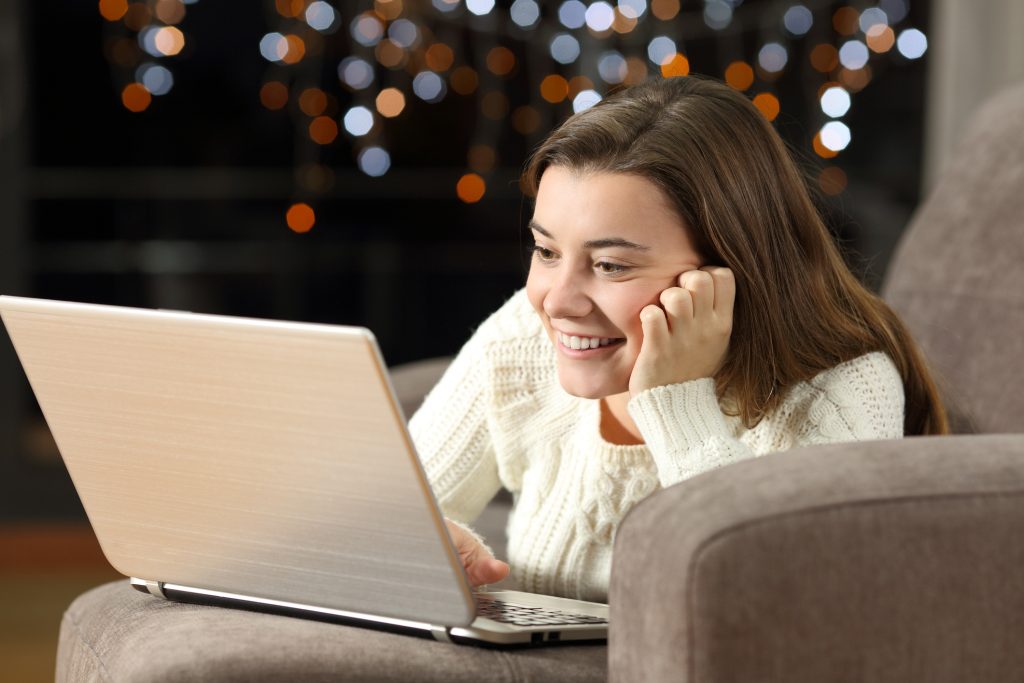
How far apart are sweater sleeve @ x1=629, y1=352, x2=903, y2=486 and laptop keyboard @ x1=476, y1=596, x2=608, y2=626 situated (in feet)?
0.50

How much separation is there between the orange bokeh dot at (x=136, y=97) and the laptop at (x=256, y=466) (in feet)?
8.11

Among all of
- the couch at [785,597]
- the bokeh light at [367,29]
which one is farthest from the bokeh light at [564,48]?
the couch at [785,597]

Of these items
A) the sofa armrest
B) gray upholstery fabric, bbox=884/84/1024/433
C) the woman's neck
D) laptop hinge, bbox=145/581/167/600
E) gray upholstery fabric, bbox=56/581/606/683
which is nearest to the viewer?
the sofa armrest

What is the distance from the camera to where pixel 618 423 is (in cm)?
144

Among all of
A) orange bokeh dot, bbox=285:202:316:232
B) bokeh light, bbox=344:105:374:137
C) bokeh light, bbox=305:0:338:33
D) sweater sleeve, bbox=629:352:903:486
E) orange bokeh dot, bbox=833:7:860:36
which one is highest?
bokeh light, bbox=305:0:338:33

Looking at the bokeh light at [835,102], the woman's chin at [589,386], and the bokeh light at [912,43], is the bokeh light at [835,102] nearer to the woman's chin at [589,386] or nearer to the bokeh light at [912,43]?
the bokeh light at [912,43]

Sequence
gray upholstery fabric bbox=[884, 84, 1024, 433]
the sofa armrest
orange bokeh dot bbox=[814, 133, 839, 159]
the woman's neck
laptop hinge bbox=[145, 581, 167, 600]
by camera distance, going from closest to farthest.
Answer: the sofa armrest, laptop hinge bbox=[145, 581, 167, 600], the woman's neck, gray upholstery fabric bbox=[884, 84, 1024, 433], orange bokeh dot bbox=[814, 133, 839, 159]

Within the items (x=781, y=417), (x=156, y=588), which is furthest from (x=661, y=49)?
(x=156, y=588)

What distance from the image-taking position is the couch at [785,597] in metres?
0.93

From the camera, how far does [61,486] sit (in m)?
3.50

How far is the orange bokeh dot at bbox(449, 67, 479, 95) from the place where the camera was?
3.50m

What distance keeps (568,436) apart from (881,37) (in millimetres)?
2373

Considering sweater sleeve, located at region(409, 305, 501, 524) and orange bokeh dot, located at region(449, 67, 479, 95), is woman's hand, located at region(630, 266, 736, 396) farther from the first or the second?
orange bokeh dot, located at region(449, 67, 479, 95)

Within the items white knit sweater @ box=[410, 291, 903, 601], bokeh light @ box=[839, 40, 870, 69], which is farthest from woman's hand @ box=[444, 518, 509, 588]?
bokeh light @ box=[839, 40, 870, 69]
